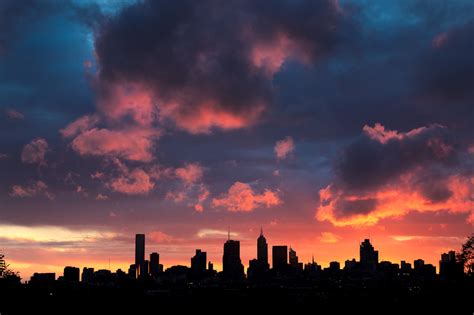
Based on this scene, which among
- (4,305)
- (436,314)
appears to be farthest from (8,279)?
(436,314)

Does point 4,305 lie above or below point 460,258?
below

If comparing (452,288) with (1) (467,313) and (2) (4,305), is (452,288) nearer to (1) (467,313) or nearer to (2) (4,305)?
(1) (467,313)

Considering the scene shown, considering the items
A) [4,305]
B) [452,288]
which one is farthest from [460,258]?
[4,305]

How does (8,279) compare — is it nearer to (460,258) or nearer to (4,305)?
(4,305)

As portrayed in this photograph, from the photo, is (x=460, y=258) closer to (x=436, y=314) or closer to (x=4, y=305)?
(x=436, y=314)

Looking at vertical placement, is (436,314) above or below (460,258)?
below

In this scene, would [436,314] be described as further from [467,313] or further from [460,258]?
[460,258]

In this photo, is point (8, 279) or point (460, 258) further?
point (8, 279)
